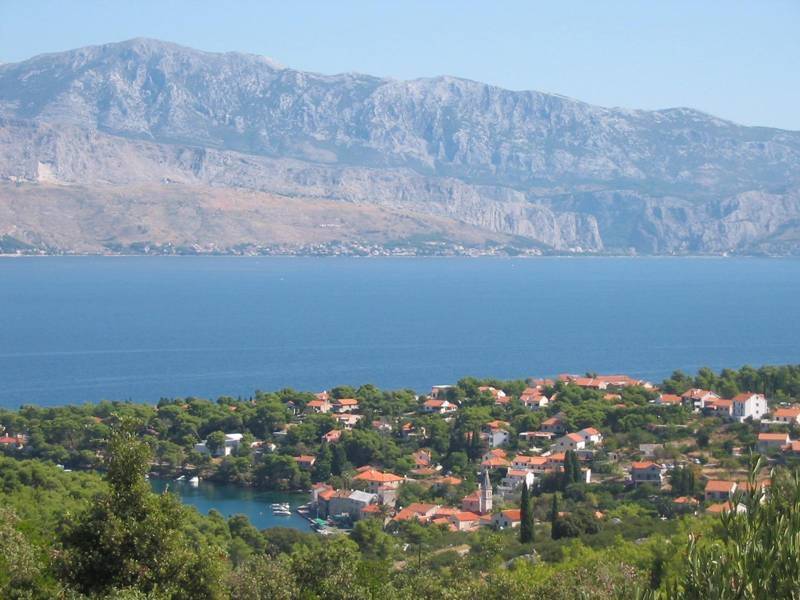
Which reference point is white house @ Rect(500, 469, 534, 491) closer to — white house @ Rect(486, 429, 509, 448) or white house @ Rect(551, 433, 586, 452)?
white house @ Rect(551, 433, 586, 452)

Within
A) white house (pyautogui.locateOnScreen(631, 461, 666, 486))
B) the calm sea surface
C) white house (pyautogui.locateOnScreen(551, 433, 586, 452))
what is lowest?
the calm sea surface

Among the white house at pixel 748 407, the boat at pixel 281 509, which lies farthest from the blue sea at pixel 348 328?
the white house at pixel 748 407

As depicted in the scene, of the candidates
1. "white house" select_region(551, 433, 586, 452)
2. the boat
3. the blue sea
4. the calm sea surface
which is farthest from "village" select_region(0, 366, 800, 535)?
the blue sea

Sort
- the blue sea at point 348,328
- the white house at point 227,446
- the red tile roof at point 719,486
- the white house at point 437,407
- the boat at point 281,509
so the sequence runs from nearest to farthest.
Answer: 1. the red tile roof at point 719,486
2. the boat at point 281,509
3. the white house at point 227,446
4. the white house at point 437,407
5. the blue sea at point 348,328

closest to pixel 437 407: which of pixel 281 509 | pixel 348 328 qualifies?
pixel 281 509

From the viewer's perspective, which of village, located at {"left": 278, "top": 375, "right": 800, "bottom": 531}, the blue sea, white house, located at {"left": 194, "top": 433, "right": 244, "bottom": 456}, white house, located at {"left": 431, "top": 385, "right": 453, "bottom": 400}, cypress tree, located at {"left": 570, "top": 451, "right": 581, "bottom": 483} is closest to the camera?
village, located at {"left": 278, "top": 375, "right": 800, "bottom": 531}

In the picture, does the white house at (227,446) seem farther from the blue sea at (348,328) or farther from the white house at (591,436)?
the blue sea at (348,328)

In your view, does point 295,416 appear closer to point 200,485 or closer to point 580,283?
point 200,485
